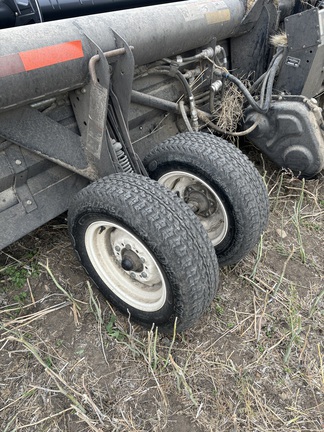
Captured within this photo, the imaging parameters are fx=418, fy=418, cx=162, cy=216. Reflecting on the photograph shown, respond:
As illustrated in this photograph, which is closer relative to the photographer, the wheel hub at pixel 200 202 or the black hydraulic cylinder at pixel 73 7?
the wheel hub at pixel 200 202

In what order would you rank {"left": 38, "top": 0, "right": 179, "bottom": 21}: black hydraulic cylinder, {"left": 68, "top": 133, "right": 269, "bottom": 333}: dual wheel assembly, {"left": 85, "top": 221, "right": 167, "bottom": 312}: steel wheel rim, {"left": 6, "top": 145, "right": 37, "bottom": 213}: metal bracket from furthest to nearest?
{"left": 38, "top": 0, "right": 179, "bottom": 21}: black hydraulic cylinder → {"left": 6, "top": 145, "right": 37, "bottom": 213}: metal bracket → {"left": 85, "top": 221, "right": 167, "bottom": 312}: steel wheel rim → {"left": 68, "top": 133, "right": 269, "bottom": 333}: dual wheel assembly

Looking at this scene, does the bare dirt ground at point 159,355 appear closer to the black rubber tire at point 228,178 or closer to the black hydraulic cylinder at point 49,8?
the black rubber tire at point 228,178

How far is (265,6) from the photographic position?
3148 millimetres

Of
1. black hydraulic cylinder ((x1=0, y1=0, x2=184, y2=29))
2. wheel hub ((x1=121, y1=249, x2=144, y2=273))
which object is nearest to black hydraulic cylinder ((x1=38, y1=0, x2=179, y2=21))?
black hydraulic cylinder ((x1=0, y1=0, x2=184, y2=29))

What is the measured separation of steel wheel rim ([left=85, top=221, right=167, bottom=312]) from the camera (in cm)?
206

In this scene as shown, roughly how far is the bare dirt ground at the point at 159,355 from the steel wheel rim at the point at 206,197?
11.0 inches

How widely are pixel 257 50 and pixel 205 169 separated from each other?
1592 millimetres

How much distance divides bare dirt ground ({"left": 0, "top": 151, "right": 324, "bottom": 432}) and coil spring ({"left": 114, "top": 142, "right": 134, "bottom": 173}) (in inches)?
26.2

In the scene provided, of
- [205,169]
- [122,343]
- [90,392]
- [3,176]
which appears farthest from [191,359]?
[3,176]

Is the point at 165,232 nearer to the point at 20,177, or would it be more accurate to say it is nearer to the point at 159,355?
the point at 159,355

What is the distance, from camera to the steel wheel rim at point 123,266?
6.75ft

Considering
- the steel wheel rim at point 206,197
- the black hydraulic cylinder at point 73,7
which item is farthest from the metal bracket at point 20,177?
the black hydraulic cylinder at point 73,7

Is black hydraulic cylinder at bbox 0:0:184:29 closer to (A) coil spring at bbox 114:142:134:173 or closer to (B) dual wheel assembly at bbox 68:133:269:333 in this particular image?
(A) coil spring at bbox 114:142:134:173

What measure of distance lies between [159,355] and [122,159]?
1.03 m
